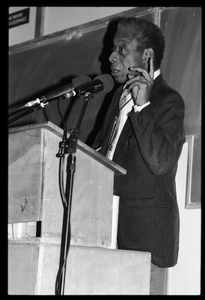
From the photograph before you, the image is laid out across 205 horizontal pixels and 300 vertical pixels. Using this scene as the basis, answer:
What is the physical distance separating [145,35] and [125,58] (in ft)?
0.55

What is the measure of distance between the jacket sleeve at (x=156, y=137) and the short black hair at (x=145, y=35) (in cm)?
47

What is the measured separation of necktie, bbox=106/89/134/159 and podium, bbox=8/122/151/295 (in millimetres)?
338

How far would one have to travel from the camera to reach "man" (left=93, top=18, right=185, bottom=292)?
1988 mm

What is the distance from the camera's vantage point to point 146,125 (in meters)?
1.97

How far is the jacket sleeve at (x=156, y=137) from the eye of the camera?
6.49ft

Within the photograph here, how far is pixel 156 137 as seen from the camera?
1.99 m

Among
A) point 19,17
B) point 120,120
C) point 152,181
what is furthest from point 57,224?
point 19,17

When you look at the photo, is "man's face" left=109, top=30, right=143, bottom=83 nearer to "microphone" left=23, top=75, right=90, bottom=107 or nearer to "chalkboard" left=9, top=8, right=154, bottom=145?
"microphone" left=23, top=75, right=90, bottom=107

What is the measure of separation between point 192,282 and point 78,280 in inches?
46.6

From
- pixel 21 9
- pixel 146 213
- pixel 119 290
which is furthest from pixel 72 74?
pixel 119 290

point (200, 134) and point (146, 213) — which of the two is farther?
point (200, 134)

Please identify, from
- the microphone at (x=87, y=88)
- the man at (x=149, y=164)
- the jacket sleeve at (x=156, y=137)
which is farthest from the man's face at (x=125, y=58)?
the microphone at (x=87, y=88)
